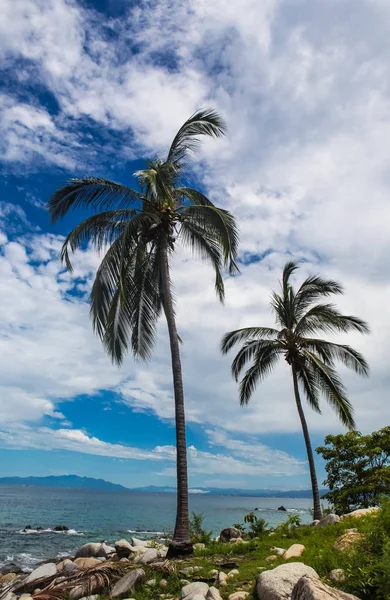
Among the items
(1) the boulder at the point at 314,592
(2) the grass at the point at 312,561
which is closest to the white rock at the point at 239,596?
(2) the grass at the point at 312,561

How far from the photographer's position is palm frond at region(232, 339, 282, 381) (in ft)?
67.3

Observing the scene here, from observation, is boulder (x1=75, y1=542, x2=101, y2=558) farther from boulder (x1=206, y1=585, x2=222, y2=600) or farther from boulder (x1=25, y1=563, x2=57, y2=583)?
boulder (x1=206, y1=585, x2=222, y2=600)

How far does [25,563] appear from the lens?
1834cm

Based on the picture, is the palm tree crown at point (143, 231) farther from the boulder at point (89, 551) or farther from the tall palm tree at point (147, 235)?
the boulder at point (89, 551)

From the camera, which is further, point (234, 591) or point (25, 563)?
point (25, 563)

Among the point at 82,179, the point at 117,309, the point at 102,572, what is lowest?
the point at 102,572

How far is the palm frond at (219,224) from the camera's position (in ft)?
45.9

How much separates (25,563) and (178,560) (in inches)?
443

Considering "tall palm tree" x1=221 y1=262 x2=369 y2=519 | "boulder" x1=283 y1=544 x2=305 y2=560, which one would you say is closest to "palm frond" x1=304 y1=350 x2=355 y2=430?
"tall palm tree" x1=221 y1=262 x2=369 y2=519

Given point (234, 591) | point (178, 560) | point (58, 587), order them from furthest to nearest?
point (178, 560) → point (58, 587) → point (234, 591)

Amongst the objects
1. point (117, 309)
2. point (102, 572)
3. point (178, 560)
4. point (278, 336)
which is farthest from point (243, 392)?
point (102, 572)

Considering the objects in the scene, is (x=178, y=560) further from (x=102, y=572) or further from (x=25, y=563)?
(x=25, y=563)

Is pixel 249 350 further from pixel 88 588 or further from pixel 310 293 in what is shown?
pixel 88 588

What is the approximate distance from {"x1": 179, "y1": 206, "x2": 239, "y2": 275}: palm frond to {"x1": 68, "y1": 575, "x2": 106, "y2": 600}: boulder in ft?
29.5
